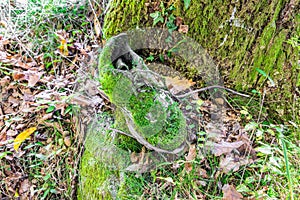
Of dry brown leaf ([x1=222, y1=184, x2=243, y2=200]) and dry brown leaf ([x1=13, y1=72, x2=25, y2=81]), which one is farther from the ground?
dry brown leaf ([x1=13, y1=72, x2=25, y2=81])

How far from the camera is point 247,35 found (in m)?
1.59

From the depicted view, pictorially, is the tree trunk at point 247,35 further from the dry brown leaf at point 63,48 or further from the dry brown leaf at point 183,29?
the dry brown leaf at point 63,48

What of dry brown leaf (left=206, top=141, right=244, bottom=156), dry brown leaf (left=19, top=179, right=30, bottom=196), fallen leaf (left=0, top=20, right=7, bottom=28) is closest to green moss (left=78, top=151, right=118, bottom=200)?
dry brown leaf (left=19, top=179, right=30, bottom=196)

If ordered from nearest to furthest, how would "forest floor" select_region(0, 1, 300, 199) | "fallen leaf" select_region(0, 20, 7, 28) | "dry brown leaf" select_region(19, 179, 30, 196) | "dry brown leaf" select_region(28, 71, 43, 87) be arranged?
1. "forest floor" select_region(0, 1, 300, 199)
2. "dry brown leaf" select_region(19, 179, 30, 196)
3. "dry brown leaf" select_region(28, 71, 43, 87)
4. "fallen leaf" select_region(0, 20, 7, 28)

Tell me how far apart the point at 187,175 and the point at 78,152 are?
890 millimetres

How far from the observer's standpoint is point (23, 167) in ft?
6.46

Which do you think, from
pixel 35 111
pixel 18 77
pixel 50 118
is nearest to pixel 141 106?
pixel 50 118

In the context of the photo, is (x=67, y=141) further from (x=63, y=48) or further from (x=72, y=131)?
(x=63, y=48)

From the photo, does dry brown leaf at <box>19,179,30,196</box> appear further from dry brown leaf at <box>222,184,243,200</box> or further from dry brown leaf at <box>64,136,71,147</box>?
dry brown leaf at <box>222,184,243,200</box>

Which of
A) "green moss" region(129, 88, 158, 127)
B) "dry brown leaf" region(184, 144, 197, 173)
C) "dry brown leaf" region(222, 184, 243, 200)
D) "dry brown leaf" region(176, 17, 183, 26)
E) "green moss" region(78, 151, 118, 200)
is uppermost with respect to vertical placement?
"dry brown leaf" region(176, 17, 183, 26)

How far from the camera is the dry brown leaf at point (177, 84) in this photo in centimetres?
178

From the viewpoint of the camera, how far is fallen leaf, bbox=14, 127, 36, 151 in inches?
77.3

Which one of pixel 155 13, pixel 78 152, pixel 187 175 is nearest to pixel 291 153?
pixel 187 175

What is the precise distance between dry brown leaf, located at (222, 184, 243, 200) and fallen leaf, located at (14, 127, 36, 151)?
1541 mm
